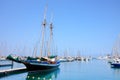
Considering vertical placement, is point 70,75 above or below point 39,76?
below

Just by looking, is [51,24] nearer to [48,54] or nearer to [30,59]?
[48,54]

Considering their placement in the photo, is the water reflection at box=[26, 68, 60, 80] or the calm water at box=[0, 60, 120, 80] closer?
the water reflection at box=[26, 68, 60, 80]

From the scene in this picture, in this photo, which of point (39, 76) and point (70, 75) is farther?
point (70, 75)

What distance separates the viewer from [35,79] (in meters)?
40.9

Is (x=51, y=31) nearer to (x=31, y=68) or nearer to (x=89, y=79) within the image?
(x=31, y=68)

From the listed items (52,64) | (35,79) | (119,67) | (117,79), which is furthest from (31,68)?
(119,67)

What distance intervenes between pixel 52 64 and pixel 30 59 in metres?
9.66

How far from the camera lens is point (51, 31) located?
7912 cm

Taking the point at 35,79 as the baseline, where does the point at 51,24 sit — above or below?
above

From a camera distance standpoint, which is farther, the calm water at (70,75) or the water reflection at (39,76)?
the calm water at (70,75)

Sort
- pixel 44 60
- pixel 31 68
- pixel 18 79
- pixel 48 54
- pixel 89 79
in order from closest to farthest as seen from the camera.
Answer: pixel 18 79
pixel 89 79
pixel 31 68
pixel 44 60
pixel 48 54

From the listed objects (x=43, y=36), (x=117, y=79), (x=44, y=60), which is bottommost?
(x=117, y=79)

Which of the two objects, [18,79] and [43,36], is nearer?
[18,79]

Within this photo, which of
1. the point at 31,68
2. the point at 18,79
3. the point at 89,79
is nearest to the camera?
the point at 18,79
